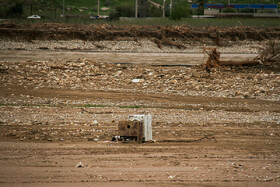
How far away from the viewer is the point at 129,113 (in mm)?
12742

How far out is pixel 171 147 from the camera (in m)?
8.74

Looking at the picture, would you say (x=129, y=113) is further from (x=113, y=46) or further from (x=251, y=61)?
(x=113, y=46)

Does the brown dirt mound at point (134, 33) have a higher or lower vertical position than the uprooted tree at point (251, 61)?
higher

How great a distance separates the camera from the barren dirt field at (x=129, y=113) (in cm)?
711

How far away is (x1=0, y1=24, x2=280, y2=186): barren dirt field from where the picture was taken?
23.3ft

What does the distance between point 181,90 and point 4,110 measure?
780 cm

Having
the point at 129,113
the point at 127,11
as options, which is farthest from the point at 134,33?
the point at 127,11

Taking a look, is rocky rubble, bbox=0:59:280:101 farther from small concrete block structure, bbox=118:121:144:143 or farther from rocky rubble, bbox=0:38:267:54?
small concrete block structure, bbox=118:121:144:143

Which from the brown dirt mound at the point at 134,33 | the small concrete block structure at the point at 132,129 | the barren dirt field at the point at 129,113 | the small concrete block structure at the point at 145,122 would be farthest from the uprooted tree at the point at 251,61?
the small concrete block structure at the point at 132,129

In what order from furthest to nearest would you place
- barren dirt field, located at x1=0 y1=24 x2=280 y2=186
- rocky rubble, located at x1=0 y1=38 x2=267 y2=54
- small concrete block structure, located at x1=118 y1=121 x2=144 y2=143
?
rocky rubble, located at x1=0 y1=38 x2=267 y2=54, small concrete block structure, located at x1=118 y1=121 x2=144 y2=143, barren dirt field, located at x1=0 y1=24 x2=280 y2=186

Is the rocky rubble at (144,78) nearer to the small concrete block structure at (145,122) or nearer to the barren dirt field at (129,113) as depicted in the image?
the barren dirt field at (129,113)

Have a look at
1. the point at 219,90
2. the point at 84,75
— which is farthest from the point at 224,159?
the point at 84,75

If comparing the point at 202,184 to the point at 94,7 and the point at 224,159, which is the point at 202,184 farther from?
the point at 94,7

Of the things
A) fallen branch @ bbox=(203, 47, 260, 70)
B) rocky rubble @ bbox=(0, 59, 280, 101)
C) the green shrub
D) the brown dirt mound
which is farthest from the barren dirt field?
the green shrub
